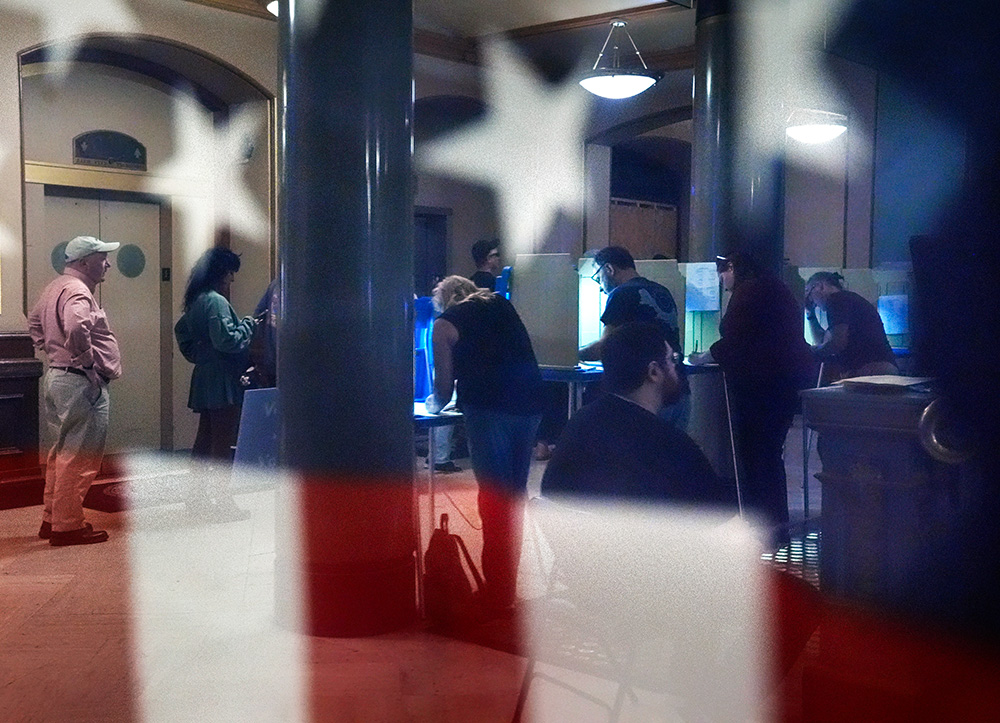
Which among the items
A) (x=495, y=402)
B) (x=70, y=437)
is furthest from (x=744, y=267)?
(x=70, y=437)

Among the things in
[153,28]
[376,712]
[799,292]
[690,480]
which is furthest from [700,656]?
[799,292]

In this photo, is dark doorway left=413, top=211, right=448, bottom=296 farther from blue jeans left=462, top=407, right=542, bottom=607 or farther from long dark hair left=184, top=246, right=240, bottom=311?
blue jeans left=462, top=407, right=542, bottom=607

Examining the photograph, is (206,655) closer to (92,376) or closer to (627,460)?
(627,460)

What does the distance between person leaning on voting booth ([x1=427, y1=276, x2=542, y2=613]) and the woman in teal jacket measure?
1.82 metres

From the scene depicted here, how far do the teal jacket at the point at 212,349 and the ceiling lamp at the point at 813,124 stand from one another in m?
5.58

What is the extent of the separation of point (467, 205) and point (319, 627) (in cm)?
794

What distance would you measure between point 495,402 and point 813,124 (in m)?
6.20

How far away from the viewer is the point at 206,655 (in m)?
3.87

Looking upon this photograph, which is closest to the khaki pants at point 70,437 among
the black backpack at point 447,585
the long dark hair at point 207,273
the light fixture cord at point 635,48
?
the long dark hair at point 207,273

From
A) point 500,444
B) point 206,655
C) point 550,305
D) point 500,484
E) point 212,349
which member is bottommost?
point 206,655

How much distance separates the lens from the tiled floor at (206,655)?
338 cm

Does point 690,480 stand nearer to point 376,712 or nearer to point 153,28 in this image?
point 376,712

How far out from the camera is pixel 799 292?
972 cm

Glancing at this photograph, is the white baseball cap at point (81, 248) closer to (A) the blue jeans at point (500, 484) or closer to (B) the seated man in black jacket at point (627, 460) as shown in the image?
(A) the blue jeans at point (500, 484)
